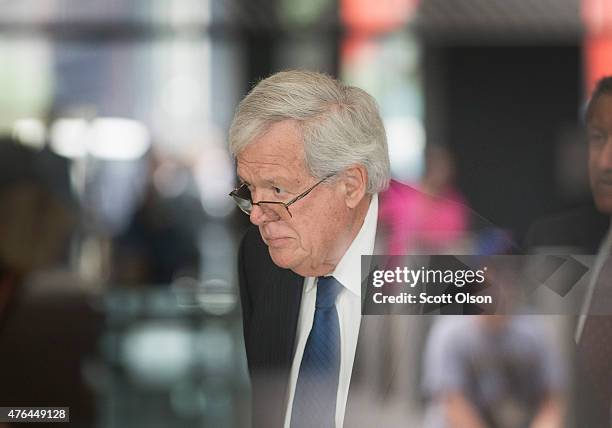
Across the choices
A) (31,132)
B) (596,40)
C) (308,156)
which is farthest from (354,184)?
(31,132)

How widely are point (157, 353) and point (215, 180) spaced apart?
0.45 m

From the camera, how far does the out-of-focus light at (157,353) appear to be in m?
2.44

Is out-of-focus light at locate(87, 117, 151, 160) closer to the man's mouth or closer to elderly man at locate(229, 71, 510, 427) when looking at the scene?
elderly man at locate(229, 71, 510, 427)

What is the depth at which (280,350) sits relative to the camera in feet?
8.13

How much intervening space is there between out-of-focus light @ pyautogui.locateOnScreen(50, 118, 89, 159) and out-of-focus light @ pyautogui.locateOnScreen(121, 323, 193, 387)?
0.44 m

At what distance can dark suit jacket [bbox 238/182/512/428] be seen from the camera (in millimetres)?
2447

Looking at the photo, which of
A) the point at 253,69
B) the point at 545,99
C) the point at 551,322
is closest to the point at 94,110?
the point at 253,69

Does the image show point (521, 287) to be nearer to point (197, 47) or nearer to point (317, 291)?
Result: point (317, 291)

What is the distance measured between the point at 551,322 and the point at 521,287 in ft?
0.38

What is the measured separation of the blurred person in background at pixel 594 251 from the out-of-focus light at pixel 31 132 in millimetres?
1180

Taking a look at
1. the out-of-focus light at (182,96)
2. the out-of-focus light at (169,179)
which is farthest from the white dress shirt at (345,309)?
the out-of-focus light at (182,96)

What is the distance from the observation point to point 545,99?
7.71ft

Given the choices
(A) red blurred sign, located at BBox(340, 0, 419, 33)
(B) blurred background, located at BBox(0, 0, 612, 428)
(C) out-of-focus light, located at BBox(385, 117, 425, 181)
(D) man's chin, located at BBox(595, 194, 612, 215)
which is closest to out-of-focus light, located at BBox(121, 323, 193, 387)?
(B) blurred background, located at BBox(0, 0, 612, 428)

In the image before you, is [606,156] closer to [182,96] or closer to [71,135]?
[182,96]
